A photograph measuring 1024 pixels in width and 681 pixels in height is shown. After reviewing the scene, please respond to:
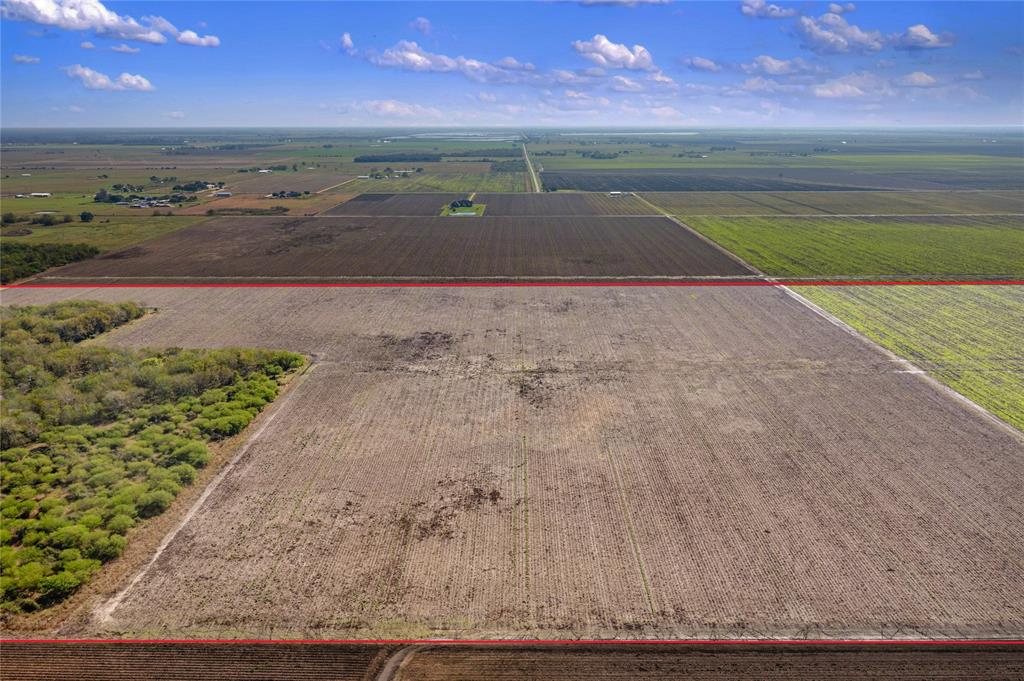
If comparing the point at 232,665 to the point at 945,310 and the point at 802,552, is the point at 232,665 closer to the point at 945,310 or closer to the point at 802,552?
the point at 802,552

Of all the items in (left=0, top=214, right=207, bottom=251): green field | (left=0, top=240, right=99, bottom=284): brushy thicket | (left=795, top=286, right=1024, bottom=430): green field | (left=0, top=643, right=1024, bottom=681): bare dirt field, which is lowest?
(left=0, top=643, right=1024, bottom=681): bare dirt field

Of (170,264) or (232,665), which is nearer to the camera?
(232,665)

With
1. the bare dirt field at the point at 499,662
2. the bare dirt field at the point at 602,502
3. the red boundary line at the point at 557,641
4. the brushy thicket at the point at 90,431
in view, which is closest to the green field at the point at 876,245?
the bare dirt field at the point at 602,502

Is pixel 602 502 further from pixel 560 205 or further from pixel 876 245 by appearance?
pixel 560 205

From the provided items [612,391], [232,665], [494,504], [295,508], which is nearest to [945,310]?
[612,391]

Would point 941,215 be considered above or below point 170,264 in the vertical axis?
above

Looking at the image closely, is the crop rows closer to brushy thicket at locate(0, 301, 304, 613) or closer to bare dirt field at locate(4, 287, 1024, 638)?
bare dirt field at locate(4, 287, 1024, 638)

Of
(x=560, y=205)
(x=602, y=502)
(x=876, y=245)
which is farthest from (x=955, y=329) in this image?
(x=560, y=205)

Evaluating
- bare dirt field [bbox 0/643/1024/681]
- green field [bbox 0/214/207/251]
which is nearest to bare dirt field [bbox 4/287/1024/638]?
bare dirt field [bbox 0/643/1024/681]
